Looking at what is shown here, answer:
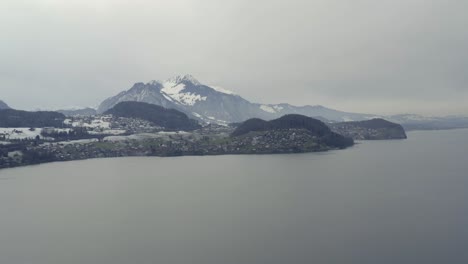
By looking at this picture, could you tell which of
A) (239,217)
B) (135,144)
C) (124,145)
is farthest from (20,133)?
(239,217)

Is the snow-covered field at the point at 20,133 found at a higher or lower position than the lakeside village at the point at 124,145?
higher

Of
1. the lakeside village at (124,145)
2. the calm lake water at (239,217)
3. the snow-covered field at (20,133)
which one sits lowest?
the calm lake water at (239,217)

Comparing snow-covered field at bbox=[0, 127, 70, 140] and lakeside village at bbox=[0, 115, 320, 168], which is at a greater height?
snow-covered field at bbox=[0, 127, 70, 140]

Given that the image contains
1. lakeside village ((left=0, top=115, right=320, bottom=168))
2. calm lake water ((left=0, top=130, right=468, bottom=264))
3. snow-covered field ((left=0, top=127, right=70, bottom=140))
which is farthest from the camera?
snow-covered field ((left=0, top=127, right=70, bottom=140))

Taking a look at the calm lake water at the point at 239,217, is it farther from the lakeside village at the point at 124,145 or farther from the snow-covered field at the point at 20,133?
the snow-covered field at the point at 20,133

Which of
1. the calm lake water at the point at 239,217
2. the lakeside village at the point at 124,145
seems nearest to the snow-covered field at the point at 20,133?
the lakeside village at the point at 124,145

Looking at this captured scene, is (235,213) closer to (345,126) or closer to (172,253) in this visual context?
(172,253)

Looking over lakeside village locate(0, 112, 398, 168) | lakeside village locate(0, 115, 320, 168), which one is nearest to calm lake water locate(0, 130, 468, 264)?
lakeside village locate(0, 112, 398, 168)

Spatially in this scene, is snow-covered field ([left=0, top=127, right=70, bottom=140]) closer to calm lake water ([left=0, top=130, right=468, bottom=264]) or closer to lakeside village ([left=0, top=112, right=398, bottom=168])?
lakeside village ([left=0, top=112, right=398, bottom=168])
